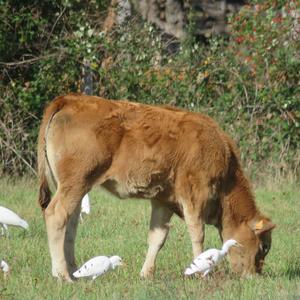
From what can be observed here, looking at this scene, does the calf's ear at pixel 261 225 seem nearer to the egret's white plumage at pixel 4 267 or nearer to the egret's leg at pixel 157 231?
the egret's leg at pixel 157 231

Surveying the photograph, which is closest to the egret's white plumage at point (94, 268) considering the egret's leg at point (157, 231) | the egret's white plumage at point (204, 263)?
the egret's white plumage at point (204, 263)

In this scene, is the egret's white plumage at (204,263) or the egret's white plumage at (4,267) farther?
the egret's white plumage at (4,267)

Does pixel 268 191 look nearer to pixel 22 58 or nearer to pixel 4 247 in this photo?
pixel 22 58

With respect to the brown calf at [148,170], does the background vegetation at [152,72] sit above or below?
below

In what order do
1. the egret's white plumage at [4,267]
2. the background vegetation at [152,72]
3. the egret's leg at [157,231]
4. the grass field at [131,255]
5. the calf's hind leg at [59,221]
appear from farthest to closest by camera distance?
1. the background vegetation at [152,72]
2. the egret's leg at [157,231]
3. the calf's hind leg at [59,221]
4. the egret's white plumage at [4,267]
5. the grass field at [131,255]

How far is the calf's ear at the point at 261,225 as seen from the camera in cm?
1044

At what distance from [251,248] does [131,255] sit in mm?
1396

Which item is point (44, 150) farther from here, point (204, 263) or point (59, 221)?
point (204, 263)

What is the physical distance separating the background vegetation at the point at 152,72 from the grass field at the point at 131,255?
128 cm

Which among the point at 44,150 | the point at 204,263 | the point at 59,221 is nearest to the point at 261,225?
the point at 204,263

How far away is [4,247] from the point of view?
11.3 metres

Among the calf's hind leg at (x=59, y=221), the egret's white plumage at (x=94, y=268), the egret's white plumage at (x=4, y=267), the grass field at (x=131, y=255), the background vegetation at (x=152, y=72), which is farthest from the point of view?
the background vegetation at (x=152, y=72)

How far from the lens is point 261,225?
10.4 meters

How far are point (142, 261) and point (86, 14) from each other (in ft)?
25.5
